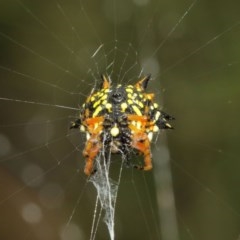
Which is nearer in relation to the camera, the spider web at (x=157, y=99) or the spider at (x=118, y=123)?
the spider at (x=118, y=123)

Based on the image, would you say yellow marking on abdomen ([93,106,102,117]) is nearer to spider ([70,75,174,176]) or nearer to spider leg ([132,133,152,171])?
spider ([70,75,174,176])

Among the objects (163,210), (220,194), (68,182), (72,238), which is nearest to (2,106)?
(68,182)

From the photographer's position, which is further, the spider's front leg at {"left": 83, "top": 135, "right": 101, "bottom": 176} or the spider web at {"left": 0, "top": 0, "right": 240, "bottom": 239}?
the spider web at {"left": 0, "top": 0, "right": 240, "bottom": 239}

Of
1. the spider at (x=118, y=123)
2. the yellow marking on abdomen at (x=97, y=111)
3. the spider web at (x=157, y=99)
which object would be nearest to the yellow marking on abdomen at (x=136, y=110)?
the spider at (x=118, y=123)

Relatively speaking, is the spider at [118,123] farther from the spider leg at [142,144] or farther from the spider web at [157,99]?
the spider web at [157,99]

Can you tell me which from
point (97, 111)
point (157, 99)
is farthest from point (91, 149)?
point (157, 99)

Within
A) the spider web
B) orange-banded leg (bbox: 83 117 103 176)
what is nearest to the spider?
orange-banded leg (bbox: 83 117 103 176)
